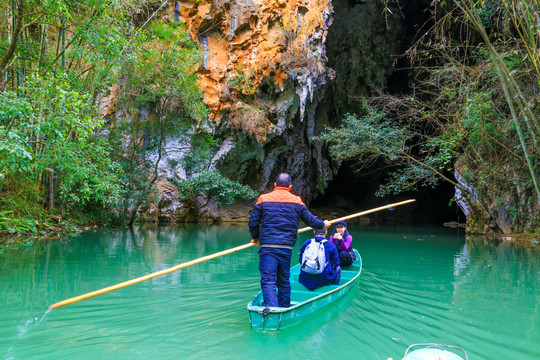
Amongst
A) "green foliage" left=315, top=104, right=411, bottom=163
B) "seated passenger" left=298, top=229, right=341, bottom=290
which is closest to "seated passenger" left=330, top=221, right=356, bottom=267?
"seated passenger" left=298, top=229, right=341, bottom=290

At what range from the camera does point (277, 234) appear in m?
3.95

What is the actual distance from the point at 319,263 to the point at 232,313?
4.27 ft

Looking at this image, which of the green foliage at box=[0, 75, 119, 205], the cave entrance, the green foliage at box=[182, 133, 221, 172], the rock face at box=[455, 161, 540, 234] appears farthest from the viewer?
the cave entrance

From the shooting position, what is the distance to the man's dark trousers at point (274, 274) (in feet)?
12.5

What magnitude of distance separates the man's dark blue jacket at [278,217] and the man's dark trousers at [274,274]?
110mm

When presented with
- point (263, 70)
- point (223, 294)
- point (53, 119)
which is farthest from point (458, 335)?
point (263, 70)

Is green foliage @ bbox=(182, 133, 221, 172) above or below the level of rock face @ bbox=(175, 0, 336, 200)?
below

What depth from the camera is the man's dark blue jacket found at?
3.95 meters

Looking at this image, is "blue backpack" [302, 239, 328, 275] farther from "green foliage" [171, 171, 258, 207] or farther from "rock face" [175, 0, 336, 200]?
"rock face" [175, 0, 336, 200]

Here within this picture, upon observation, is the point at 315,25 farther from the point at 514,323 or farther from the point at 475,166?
the point at 514,323

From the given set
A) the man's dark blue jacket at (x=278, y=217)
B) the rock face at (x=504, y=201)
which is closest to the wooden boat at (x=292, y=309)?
the man's dark blue jacket at (x=278, y=217)

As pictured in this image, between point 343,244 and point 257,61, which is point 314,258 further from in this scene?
point 257,61

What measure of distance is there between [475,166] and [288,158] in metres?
10.1

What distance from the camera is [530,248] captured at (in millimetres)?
11031
